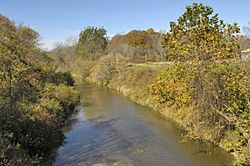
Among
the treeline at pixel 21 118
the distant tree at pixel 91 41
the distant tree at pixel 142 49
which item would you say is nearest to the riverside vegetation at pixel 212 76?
the treeline at pixel 21 118

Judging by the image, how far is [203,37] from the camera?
391 inches

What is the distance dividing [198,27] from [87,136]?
30.4ft

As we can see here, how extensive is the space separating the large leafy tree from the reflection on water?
192 inches

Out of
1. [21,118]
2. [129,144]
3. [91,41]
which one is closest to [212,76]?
[129,144]

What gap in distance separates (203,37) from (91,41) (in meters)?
59.9

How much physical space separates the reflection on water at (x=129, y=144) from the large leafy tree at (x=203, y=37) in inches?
192

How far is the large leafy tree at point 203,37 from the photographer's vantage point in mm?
9539

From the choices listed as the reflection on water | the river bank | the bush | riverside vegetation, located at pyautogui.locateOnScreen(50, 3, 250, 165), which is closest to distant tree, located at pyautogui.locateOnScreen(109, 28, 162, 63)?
the bush

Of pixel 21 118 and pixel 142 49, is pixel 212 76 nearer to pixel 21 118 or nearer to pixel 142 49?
pixel 21 118

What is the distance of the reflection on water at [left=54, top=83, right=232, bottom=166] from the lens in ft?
36.1

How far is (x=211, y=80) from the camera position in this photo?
1018cm

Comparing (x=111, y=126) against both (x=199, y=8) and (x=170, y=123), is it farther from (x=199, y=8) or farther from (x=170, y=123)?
(x=199, y=8)

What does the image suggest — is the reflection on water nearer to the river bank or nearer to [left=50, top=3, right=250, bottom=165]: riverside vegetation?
the river bank

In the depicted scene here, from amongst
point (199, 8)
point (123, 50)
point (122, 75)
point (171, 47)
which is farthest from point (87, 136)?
point (123, 50)
